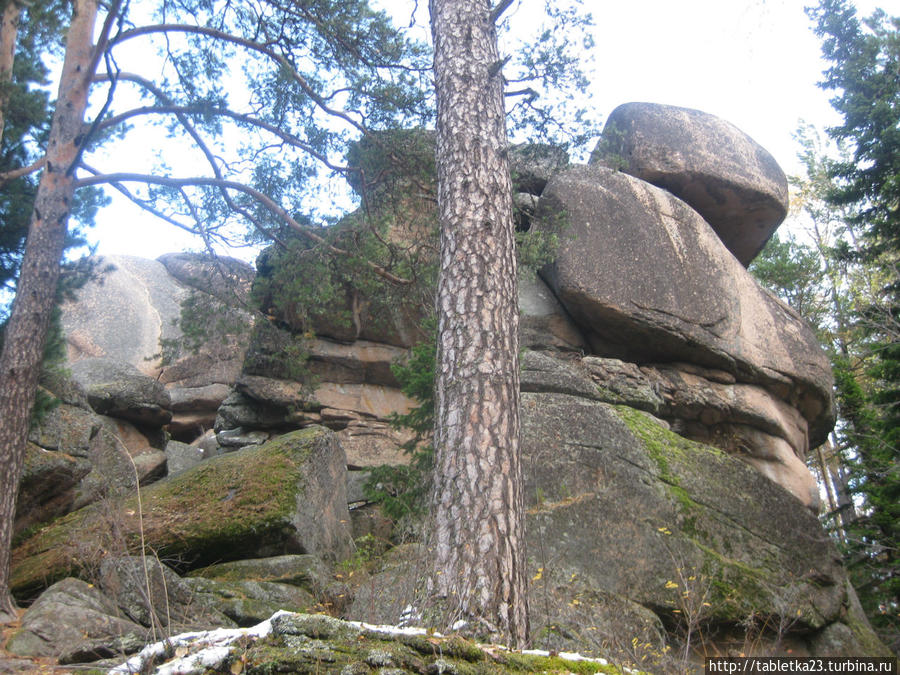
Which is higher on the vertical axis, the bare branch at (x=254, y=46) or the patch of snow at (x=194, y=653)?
the bare branch at (x=254, y=46)

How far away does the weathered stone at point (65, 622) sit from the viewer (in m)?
5.11

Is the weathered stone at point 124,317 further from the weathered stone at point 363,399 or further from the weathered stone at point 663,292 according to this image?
the weathered stone at point 663,292

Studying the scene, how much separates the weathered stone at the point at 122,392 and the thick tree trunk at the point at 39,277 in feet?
19.1

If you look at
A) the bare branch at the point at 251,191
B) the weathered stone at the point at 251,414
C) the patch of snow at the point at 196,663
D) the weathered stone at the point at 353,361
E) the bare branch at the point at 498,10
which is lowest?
the patch of snow at the point at 196,663

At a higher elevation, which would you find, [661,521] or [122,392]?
[122,392]

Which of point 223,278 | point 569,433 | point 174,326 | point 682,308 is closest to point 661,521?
point 569,433

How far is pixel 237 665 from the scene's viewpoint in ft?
7.71

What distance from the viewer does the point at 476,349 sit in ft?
16.3

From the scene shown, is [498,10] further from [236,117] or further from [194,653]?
[194,653]

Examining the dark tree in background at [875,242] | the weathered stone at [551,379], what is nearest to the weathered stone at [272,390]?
the weathered stone at [551,379]

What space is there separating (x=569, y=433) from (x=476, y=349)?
4.26 meters

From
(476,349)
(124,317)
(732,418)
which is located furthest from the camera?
(124,317)

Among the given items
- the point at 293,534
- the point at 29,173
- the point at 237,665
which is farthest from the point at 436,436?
the point at 29,173

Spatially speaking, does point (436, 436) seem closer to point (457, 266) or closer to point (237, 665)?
point (457, 266)
